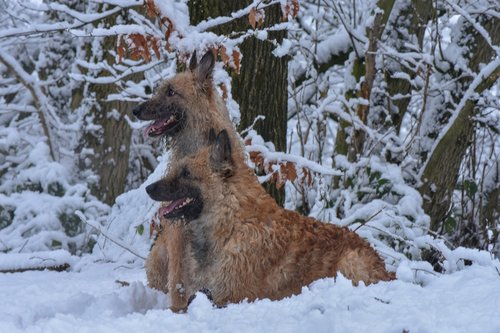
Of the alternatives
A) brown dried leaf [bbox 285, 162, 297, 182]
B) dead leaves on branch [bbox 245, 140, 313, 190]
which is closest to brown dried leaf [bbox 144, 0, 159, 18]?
dead leaves on branch [bbox 245, 140, 313, 190]

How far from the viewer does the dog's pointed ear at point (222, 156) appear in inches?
213

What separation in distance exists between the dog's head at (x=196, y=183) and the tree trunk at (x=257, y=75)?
1902 mm

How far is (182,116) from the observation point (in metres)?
6.24

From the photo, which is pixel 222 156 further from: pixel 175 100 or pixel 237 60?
pixel 237 60

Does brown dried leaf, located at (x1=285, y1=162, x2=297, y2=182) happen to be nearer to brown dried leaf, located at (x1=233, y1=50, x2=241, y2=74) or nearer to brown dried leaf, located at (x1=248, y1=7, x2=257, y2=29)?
brown dried leaf, located at (x1=233, y1=50, x2=241, y2=74)

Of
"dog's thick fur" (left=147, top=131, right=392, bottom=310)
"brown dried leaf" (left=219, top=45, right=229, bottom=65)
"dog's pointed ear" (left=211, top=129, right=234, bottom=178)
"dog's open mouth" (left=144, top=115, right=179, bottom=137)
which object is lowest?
"dog's thick fur" (left=147, top=131, right=392, bottom=310)

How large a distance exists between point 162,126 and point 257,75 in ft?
4.96

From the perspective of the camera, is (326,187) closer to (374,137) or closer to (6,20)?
(374,137)

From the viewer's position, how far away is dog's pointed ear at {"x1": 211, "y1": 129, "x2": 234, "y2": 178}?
5.41 metres

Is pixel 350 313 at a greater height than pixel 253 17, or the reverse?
pixel 253 17

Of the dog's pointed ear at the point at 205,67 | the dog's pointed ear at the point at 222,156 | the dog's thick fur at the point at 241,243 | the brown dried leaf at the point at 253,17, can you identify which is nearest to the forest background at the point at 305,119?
the brown dried leaf at the point at 253,17

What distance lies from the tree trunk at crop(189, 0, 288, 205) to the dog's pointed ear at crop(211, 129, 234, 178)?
6.19 ft

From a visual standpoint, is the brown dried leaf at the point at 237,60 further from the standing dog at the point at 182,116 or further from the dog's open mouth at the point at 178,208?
the dog's open mouth at the point at 178,208

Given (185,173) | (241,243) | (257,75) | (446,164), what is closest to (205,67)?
(257,75)
